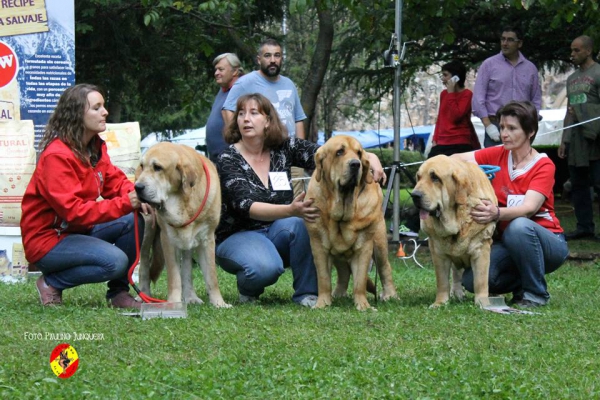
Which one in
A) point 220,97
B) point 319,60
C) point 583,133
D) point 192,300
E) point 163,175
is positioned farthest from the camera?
Result: point 319,60

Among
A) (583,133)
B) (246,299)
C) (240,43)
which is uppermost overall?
(240,43)

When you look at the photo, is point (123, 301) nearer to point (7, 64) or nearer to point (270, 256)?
point (270, 256)

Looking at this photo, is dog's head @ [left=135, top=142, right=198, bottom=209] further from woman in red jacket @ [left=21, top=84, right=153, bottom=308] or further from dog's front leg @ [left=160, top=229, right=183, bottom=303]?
dog's front leg @ [left=160, top=229, right=183, bottom=303]

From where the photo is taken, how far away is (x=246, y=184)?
5453 mm

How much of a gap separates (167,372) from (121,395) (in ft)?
0.94

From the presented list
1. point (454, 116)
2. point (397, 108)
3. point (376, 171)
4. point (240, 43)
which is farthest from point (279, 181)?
point (240, 43)

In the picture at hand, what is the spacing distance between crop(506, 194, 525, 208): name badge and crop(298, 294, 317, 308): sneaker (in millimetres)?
1341

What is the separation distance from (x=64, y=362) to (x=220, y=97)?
17.9ft

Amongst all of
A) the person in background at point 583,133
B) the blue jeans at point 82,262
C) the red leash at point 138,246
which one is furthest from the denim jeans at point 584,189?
the blue jeans at point 82,262

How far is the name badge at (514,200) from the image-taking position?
530cm

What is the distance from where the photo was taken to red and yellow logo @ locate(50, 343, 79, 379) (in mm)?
3426

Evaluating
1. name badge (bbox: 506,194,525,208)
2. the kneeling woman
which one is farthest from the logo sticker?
name badge (bbox: 506,194,525,208)

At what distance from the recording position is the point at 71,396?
126 inches

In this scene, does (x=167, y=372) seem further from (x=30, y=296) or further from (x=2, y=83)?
(x=2, y=83)
